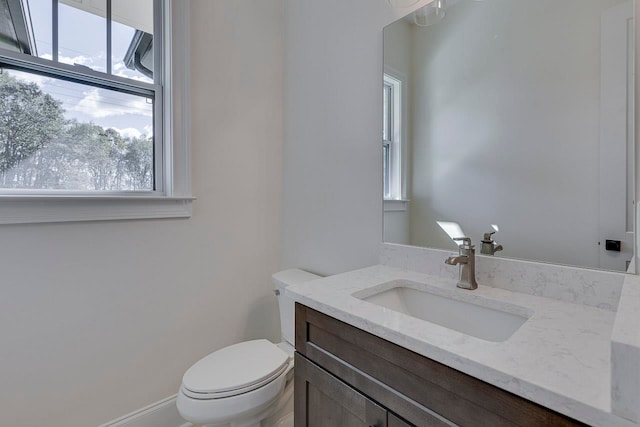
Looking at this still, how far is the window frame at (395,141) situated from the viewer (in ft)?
4.39

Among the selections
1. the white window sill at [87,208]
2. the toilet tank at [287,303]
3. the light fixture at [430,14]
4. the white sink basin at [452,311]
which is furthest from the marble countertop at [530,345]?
the light fixture at [430,14]

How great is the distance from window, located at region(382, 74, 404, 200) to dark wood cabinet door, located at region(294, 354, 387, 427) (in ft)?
2.68

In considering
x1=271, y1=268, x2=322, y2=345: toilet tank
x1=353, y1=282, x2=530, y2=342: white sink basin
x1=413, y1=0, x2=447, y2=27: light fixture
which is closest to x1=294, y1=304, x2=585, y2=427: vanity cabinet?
x1=353, y1=282, x2=530, y2=342: white sink basin

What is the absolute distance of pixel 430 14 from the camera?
123 centimetres

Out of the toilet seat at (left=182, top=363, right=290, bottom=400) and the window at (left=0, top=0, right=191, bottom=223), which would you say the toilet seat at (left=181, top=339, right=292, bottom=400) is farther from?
the window at (left=0, top=0, right=191, bottom=223)

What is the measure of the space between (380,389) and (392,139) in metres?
1.02

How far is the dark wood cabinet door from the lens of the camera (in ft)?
2.42

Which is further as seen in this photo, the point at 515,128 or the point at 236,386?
the point at 236,386

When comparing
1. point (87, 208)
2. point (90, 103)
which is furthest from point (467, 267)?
point (90, 103)

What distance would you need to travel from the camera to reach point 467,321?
937 mm

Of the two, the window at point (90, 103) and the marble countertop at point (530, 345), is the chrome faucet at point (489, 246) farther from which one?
the window at point (90, 103)

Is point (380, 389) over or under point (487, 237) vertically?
under

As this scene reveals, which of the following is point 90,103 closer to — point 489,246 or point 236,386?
point 236,386

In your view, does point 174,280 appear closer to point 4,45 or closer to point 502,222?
point 4,45
